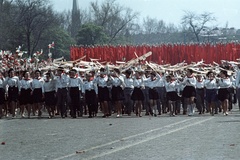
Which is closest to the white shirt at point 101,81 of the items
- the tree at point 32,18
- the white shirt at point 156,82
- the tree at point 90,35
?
the white shirt at point 156,82

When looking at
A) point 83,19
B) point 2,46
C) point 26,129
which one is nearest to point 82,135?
point 26,129

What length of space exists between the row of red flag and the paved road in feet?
86.3

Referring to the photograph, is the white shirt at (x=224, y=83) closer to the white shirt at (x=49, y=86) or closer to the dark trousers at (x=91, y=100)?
the dark trousers at (x=91, y=100)

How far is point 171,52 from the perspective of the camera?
55000 mm

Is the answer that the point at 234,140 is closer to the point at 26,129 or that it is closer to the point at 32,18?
the point at 26,129

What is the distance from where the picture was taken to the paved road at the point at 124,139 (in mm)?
15930

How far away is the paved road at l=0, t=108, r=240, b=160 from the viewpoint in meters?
15.9

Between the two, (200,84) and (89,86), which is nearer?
(89,86)

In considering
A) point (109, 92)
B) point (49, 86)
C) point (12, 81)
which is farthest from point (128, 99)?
point (12, 81)

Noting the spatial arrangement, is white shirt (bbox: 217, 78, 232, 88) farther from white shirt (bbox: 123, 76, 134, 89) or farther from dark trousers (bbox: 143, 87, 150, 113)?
white shirt (bbox: 123, 76, 134, 89)

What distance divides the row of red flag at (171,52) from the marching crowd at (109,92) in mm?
21350

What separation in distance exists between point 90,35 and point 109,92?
56.0 m

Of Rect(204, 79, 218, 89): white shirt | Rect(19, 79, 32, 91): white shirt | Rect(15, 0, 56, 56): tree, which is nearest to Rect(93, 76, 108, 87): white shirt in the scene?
Rect(19, 79, 32, 91): white shirt

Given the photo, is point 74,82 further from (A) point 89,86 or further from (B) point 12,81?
(B) point 12,81
